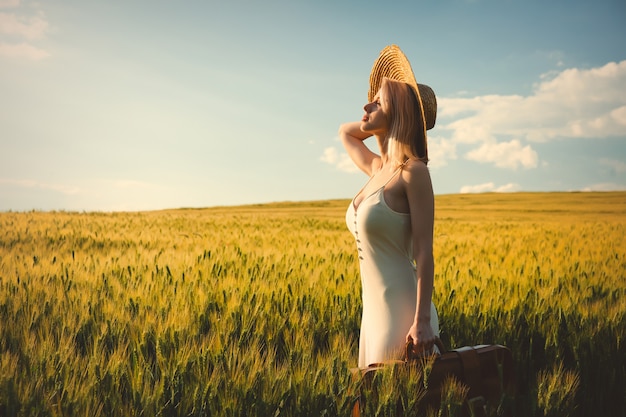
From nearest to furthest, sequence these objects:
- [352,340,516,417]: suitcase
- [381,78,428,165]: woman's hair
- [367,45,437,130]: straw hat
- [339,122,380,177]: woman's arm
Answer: [352,340,516,417]: suitcase → [381,78,428,165]: woman's hair → [367,45,437,130]: straw hat → [339,122,380,177]: woman's arm

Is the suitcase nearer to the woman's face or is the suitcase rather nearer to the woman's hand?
the woman's hand

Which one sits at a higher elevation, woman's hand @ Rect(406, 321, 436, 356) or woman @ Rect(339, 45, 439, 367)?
woman @ Rect(339, 45, 439, 367)

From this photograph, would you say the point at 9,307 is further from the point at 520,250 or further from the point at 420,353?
the point at 520,250

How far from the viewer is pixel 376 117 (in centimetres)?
238

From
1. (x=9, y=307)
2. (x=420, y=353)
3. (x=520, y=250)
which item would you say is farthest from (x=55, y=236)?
(x=420, y=353)

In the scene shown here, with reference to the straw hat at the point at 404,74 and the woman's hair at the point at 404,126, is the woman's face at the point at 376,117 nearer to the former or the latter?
the woman's hair at the point at 404,126

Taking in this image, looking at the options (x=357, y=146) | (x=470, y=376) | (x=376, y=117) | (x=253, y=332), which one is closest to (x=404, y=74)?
(x=376, y=117)

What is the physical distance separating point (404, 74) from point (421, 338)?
1.27m

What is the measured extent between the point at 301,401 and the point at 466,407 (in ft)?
2.38

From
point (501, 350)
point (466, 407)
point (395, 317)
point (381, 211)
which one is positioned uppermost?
point (381, 211)

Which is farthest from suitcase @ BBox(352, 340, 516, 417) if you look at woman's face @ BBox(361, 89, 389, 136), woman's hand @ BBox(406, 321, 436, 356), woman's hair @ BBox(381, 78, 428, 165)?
woman's face @ BBox(361, 89, 389, 136)

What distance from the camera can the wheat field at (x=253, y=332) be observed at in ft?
6.95

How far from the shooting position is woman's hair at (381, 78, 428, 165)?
7.25ft

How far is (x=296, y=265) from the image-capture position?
5277 mm
